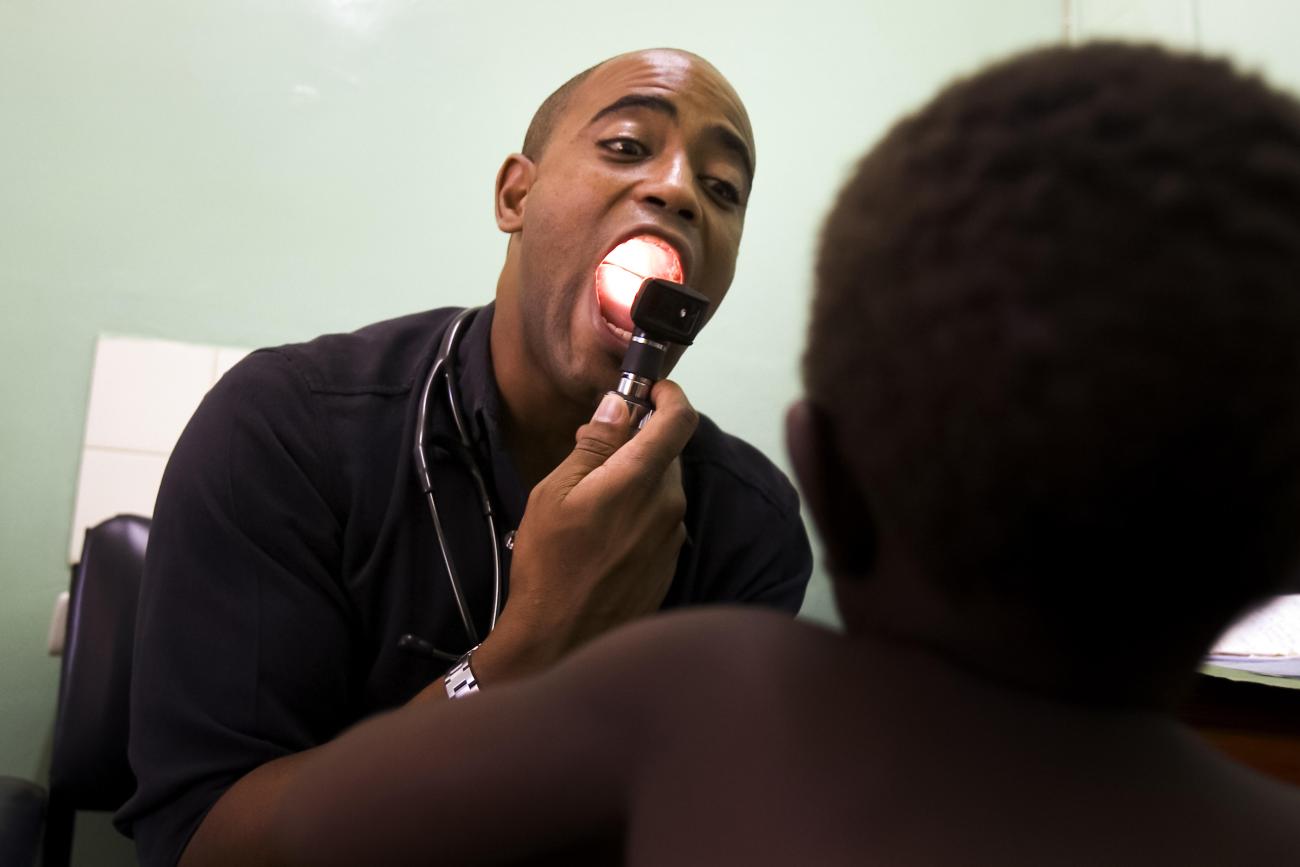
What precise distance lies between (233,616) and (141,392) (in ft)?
3.32

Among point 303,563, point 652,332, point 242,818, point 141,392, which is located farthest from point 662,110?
point 141,392

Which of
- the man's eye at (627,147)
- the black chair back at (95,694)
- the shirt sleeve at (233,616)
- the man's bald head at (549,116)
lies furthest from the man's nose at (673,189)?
the black chair back at (95,694)

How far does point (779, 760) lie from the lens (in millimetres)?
341

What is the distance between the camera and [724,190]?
1252 millimetres

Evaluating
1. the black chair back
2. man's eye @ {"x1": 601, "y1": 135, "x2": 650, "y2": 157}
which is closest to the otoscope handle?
man's eye @ {"x1": 601, "y1": 135, "x2": 650, "y2": 157}

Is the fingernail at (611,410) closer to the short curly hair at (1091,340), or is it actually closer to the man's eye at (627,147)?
the man's eye at (627,147)

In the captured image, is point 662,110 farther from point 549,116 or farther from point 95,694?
point 95,694

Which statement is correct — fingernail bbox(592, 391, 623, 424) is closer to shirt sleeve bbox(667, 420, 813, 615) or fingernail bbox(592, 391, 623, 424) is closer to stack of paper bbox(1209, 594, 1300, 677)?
shirt sleeve bbox(667, 420, 813, 615)

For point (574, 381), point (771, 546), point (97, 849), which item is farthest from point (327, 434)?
point (97, 849)

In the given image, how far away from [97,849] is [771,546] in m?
1.24

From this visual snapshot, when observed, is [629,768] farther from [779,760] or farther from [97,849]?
[97,849]

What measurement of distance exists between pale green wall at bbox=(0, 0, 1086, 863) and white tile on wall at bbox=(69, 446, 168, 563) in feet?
0.10

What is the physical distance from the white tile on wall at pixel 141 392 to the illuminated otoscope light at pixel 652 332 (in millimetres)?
1117

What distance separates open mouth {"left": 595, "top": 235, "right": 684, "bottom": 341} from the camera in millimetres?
1110
